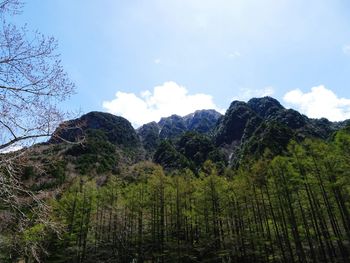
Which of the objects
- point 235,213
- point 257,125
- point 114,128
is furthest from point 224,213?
point 114,128

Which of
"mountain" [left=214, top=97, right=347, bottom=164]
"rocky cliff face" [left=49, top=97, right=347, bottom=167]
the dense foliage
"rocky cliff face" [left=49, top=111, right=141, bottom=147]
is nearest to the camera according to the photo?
the dense foliage

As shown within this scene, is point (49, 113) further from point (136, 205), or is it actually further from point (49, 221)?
point (136, 205)

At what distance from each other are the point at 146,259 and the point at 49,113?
3449cm

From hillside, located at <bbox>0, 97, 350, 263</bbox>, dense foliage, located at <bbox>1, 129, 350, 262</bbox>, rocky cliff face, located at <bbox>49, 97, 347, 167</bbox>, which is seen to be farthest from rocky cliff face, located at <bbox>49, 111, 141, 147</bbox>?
dense foliage, located at <bbox>1, 129, 350, 262</bbox>

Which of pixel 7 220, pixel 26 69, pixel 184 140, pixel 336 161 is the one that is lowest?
pixel 7 220

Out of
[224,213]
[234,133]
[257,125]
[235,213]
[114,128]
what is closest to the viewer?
[224,213]

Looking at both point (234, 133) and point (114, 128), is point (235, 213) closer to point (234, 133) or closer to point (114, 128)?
point (234, 133)

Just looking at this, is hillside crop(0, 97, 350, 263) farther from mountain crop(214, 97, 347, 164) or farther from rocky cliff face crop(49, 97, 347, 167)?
mountain crop(214, 97, 347, 164)

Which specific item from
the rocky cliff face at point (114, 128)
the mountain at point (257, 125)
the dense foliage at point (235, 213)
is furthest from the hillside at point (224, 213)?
the rocky cliff face at point (114, 128)

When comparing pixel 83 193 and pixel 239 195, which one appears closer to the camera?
pixel 239 195

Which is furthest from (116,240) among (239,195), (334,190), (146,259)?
(334,190)

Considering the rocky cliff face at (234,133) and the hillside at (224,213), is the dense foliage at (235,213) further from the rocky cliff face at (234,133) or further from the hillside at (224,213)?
the rocky cliff face at (234,133)

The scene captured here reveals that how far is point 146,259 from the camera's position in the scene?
3628 cm

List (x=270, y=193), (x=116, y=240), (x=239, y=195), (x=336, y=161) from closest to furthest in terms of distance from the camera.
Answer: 1. (x=336, y=161)
2. (x=270, y=193)
3. (x=239, y=195)
4. (x=116, y=240)
